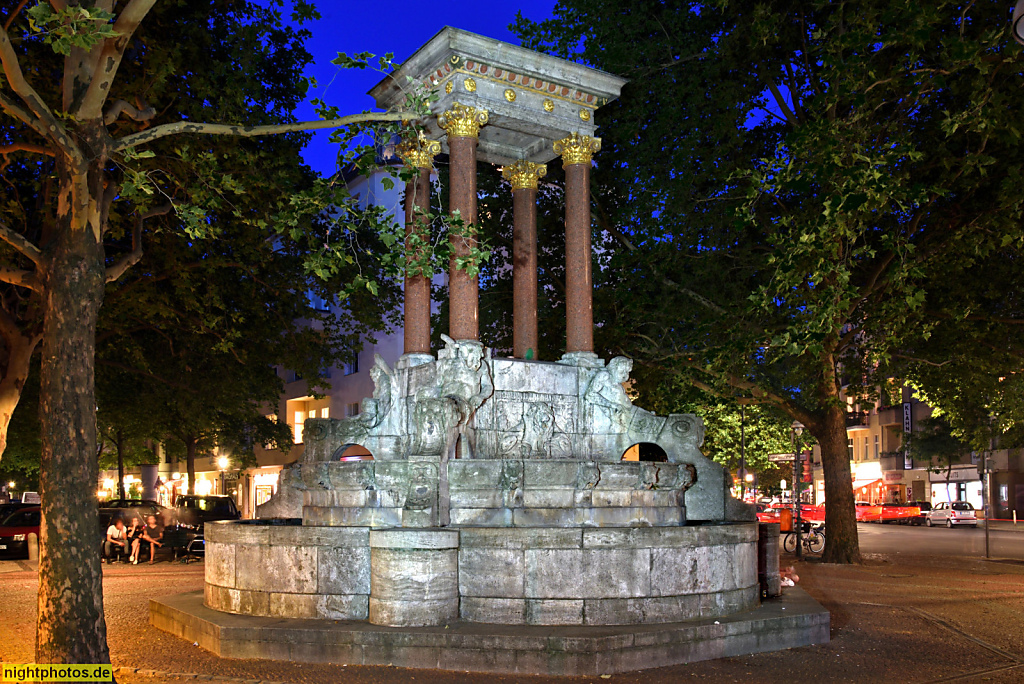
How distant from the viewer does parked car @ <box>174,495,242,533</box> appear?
31328 mm

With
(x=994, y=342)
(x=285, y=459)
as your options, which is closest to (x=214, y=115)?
(x=994, y=342)

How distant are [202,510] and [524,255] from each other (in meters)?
20.5

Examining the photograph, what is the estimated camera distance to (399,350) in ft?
141

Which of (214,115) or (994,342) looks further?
(994,342)

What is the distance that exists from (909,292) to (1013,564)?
10.7 m

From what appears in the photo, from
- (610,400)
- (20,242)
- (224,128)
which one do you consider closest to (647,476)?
(610,400)

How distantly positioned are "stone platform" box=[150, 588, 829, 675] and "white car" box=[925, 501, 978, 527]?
140 ft

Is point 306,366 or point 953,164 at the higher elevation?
point 953,164

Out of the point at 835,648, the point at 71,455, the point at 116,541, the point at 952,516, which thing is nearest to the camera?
the point at 71,455

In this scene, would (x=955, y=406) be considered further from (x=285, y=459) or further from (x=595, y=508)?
(x=285, y=459)

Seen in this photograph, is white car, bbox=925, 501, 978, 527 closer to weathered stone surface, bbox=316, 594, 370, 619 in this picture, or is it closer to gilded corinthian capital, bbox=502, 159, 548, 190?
gilded corinthian capital, bbox=502, 159, 548, 190

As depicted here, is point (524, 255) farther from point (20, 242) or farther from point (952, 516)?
point (952, 516)

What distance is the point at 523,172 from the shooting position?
→ 16.0 m

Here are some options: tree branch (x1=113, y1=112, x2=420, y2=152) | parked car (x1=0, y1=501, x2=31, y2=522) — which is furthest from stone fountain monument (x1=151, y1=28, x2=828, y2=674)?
parked car (x1=0, y1=501, x2=31, y2=522)
